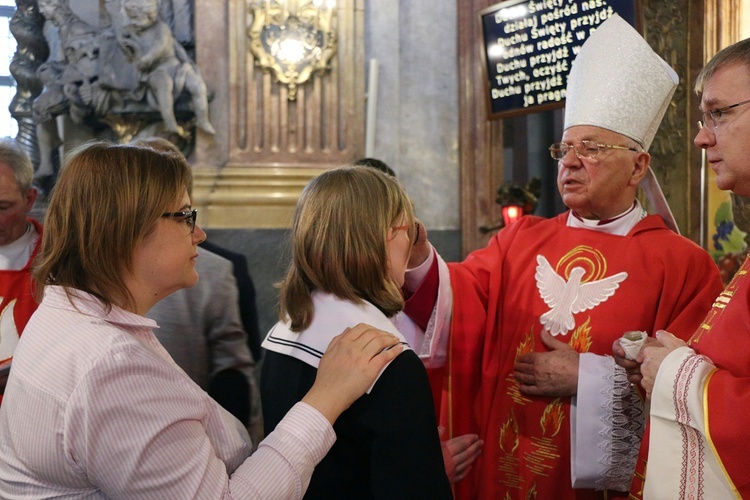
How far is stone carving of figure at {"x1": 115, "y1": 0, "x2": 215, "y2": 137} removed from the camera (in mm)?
4488

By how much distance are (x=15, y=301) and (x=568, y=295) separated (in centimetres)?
186

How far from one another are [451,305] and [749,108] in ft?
3.79

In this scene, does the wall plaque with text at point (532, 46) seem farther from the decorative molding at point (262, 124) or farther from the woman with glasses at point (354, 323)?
the woman with glasses at point (354, 323)

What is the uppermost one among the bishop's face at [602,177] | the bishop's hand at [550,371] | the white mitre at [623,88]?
the white mitre at [623,88]

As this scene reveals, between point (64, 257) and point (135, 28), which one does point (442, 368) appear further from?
point (135, 28)

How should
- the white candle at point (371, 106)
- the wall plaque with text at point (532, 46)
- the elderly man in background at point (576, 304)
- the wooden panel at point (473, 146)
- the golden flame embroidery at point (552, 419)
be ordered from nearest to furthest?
the elderly man in background at point (576, 304), the golden flame embroidery at point (552, 419), the wall plaque with text at point (532, 46), the white candle at point (371, 106), the wooden panel at point (473, 146)

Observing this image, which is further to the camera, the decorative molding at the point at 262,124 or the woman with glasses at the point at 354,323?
the decorative molding at the point at 262,124

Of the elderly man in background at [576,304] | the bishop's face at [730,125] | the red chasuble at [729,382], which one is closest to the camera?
the red chasuble at [729,382]

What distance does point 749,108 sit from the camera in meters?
1.74

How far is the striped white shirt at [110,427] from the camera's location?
121 centimetres

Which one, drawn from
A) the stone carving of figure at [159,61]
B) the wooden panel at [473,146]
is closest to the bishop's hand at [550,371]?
the wooden panel at [473,146]

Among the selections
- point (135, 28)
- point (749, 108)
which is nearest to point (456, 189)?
point (135, 28)

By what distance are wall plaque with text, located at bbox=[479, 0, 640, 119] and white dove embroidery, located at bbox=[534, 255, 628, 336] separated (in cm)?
209

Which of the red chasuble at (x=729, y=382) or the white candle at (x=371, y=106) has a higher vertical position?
the white candle at (x=371, y=106)
